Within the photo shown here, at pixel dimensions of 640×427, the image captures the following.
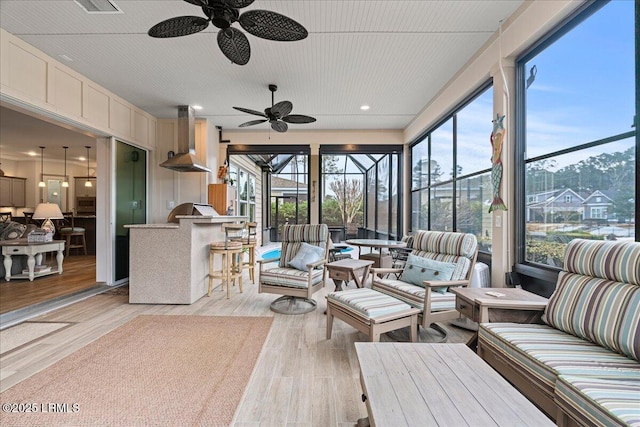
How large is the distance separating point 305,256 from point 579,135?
9.43 ft

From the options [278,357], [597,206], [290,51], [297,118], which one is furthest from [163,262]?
[597,206]

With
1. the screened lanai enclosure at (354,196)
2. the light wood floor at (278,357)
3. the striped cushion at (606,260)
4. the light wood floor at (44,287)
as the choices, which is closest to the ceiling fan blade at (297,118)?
the light wood floor at (278,357)

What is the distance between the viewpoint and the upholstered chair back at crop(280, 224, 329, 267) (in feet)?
13.1

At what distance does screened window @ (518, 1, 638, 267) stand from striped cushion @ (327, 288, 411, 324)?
1.41 m

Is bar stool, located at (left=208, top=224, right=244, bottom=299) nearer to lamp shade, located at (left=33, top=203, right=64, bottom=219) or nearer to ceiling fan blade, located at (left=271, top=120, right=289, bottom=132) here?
ceiling fan blade, located at (left=271, top=120, right=289, bottom=132)

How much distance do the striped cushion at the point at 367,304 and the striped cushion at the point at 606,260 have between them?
1.19m

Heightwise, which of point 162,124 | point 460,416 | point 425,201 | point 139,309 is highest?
point 162,124

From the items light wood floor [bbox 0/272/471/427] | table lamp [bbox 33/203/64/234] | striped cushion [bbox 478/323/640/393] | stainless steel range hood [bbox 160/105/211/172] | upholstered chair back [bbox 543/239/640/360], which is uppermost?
stainless steel range hood [bbox 160/105/211/172]

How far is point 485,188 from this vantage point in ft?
11.6

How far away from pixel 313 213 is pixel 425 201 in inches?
94.4

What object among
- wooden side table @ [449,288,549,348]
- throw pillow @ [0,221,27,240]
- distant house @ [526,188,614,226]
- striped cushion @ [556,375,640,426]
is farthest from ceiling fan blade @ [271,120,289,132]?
throw pillow @ [0,221,27,240]

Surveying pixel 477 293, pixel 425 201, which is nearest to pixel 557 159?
pixel 477 293

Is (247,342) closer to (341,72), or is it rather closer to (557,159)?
(557,159)

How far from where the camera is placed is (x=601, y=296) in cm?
168
